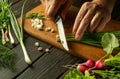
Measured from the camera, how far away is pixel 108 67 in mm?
1033

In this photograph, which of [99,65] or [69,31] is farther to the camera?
[69,31]

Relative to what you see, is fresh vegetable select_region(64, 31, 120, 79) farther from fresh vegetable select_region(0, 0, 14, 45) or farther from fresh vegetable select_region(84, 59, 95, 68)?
fresh vegetable select_region(0, 0, 14, 45)

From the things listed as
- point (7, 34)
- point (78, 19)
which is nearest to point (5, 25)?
A: point (7, 34)

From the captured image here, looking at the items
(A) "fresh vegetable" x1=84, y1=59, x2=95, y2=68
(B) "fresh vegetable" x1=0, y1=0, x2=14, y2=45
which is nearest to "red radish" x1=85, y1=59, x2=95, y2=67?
(A) "fresh vegetable" x1=84, y1=59, x2=95, y2=68

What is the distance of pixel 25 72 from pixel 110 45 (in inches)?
13.6

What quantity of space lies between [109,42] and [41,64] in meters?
0.28

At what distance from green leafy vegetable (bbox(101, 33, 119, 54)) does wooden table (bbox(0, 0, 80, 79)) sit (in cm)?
12

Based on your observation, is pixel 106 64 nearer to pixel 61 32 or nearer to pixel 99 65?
pixel 99 65

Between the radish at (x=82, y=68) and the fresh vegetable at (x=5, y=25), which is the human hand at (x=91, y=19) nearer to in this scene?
the radish at (x=82, y=68)

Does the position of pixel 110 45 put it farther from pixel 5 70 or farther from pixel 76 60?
pixel 5 70

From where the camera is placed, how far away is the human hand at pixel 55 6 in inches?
48.9

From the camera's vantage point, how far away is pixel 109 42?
3.44 feet

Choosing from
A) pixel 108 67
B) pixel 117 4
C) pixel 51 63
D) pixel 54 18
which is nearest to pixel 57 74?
pixel 51 63

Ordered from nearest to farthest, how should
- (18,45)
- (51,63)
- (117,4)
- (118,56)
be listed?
(118,56) < (51,63) < (18,45) < (117,4)
